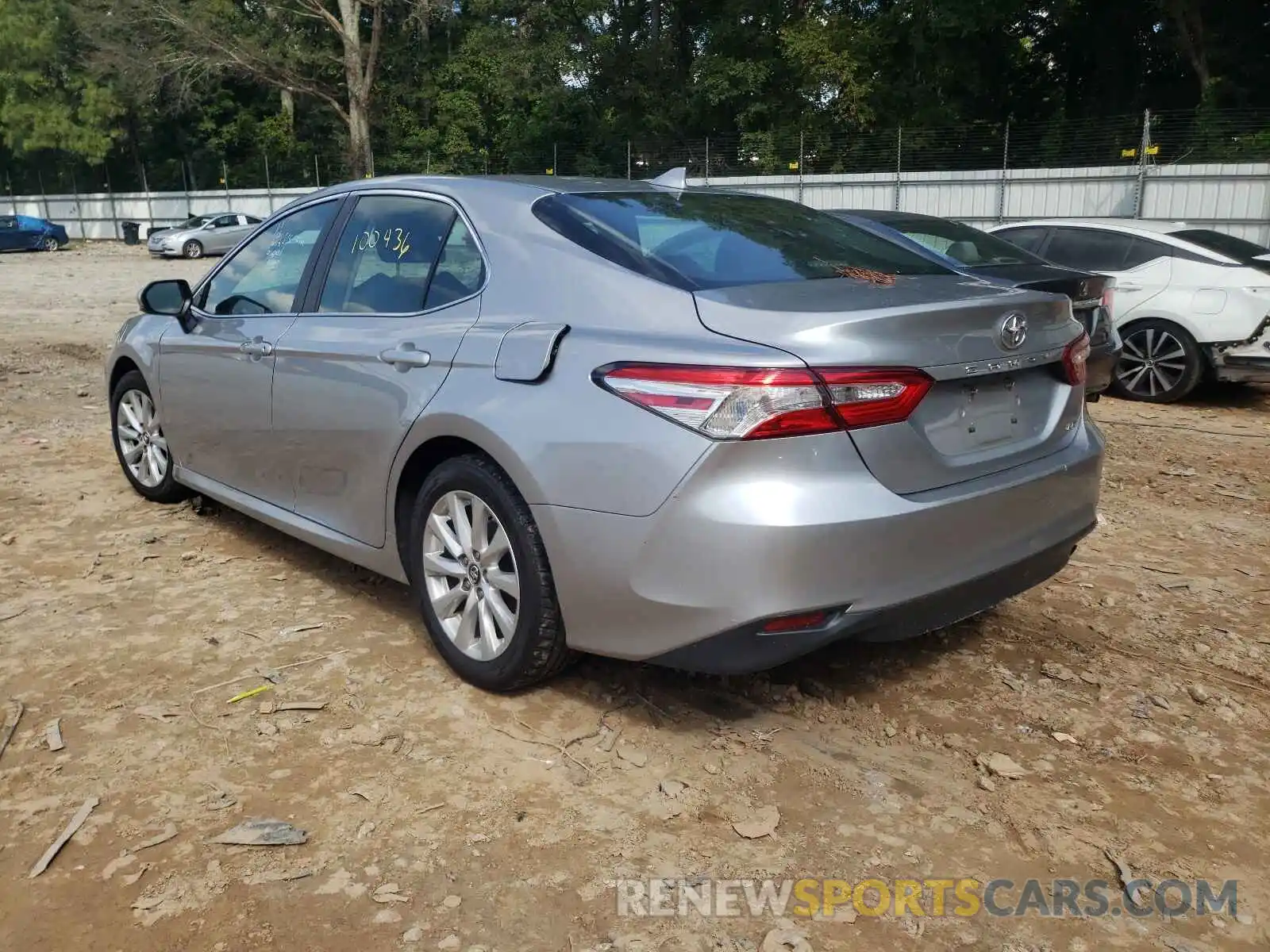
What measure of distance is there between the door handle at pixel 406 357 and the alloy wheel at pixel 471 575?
1.43 ft

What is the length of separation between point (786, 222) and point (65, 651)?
116 inches

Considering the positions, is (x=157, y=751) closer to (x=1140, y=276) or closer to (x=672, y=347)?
(x=672, y=347)

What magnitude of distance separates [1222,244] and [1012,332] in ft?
23.2

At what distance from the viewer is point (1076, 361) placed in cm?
348

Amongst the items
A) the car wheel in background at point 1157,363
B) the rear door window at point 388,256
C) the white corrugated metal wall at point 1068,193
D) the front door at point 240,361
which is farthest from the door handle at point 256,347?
the white corrugated metal wall at point 1068,193

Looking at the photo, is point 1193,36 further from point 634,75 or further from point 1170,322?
point 1170,322

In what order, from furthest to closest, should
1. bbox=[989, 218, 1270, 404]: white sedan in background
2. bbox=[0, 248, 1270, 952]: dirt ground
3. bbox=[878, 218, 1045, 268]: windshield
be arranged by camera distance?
1. bbox=[989, 218, 1270, 404]: white sedan in background
2. bbox=[878, 218, 1045, 268]: windshield
3. bbox=[0, 248, 1270, 952]: dirt ground

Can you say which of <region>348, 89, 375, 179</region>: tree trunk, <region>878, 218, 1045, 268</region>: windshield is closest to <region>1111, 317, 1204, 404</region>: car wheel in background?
<region>878, 218, 1045, 268</region>: windshield

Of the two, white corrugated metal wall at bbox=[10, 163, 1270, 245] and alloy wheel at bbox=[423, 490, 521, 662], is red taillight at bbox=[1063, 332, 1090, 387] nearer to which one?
alloy wheel at bbox=[423, 490, 521, 662]

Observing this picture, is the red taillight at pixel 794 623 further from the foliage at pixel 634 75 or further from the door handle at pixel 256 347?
the foliage at pixel 634 75

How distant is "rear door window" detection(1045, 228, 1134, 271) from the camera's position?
29.6ft

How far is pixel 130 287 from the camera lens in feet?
68.8

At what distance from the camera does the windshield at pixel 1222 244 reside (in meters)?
8.67

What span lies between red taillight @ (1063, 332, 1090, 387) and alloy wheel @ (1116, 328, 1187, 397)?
18.7ft
